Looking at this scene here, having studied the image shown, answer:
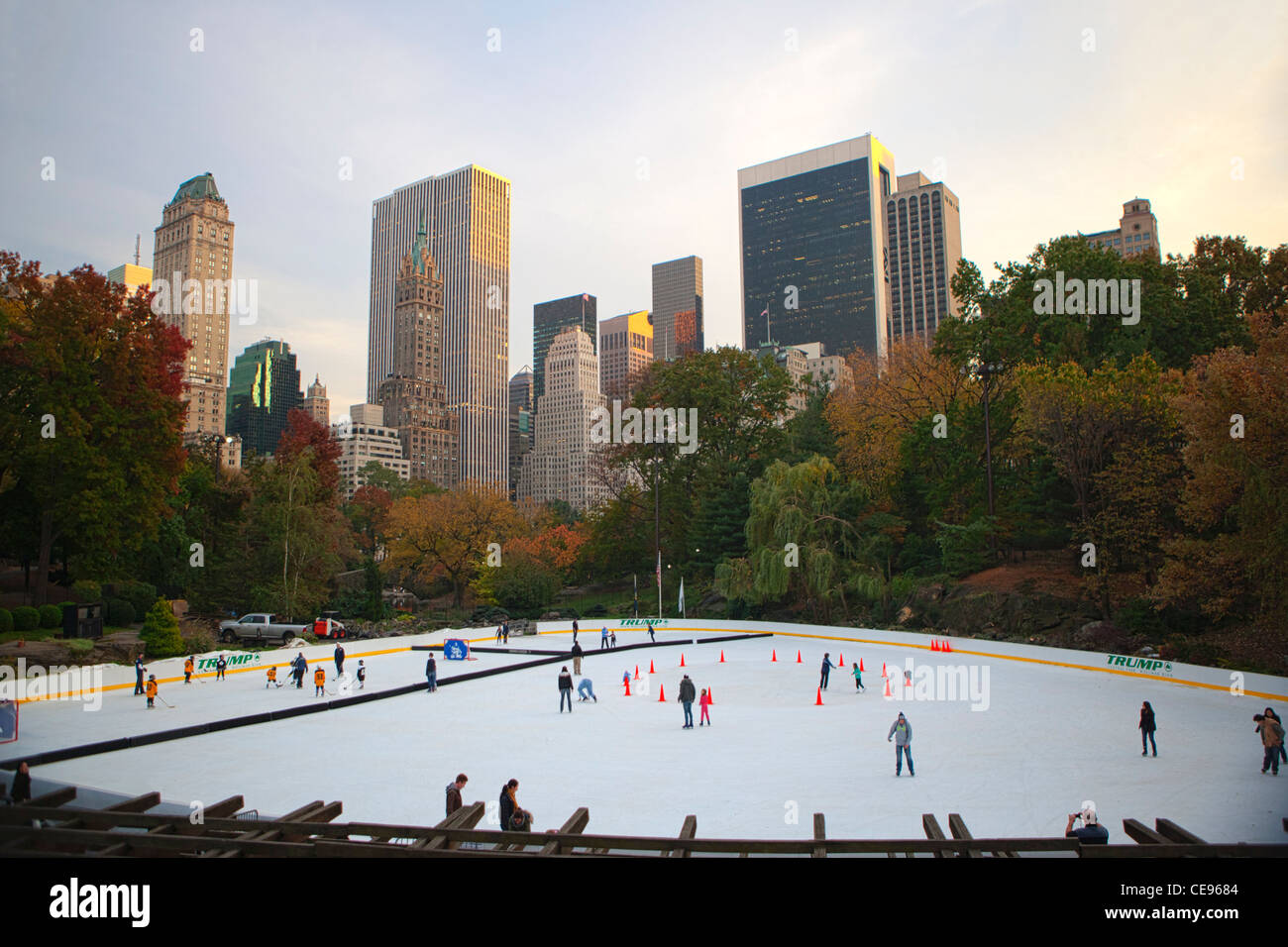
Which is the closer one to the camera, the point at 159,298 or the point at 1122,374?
the point at 1122,374

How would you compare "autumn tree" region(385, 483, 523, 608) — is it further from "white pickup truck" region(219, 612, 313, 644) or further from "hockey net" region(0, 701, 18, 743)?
"hockey net" region(0, 701, 18, 743)

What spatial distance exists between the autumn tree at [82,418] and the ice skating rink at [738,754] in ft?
36.7

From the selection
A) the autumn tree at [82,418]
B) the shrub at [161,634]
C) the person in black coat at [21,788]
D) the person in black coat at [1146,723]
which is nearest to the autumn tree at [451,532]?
the autumn tree at [82,418]

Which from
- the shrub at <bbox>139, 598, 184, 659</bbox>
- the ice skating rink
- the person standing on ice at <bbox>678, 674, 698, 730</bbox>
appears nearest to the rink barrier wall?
the ice skating rink

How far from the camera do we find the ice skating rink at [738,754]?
1052 centimetres

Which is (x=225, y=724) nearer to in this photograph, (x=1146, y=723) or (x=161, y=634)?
(x=161, y=634)

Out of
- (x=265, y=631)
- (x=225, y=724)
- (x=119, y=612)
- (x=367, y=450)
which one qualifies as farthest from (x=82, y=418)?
(x=367, y=450)

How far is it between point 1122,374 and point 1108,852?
33410mm

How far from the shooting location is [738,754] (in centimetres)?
1412

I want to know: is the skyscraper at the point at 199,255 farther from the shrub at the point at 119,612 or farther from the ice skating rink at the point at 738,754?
the ice skating rink at the point at 738,754

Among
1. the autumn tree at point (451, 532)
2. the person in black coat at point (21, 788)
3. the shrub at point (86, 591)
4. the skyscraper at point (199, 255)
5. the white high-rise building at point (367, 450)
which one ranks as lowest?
the person in black coat at point (21, 788)
